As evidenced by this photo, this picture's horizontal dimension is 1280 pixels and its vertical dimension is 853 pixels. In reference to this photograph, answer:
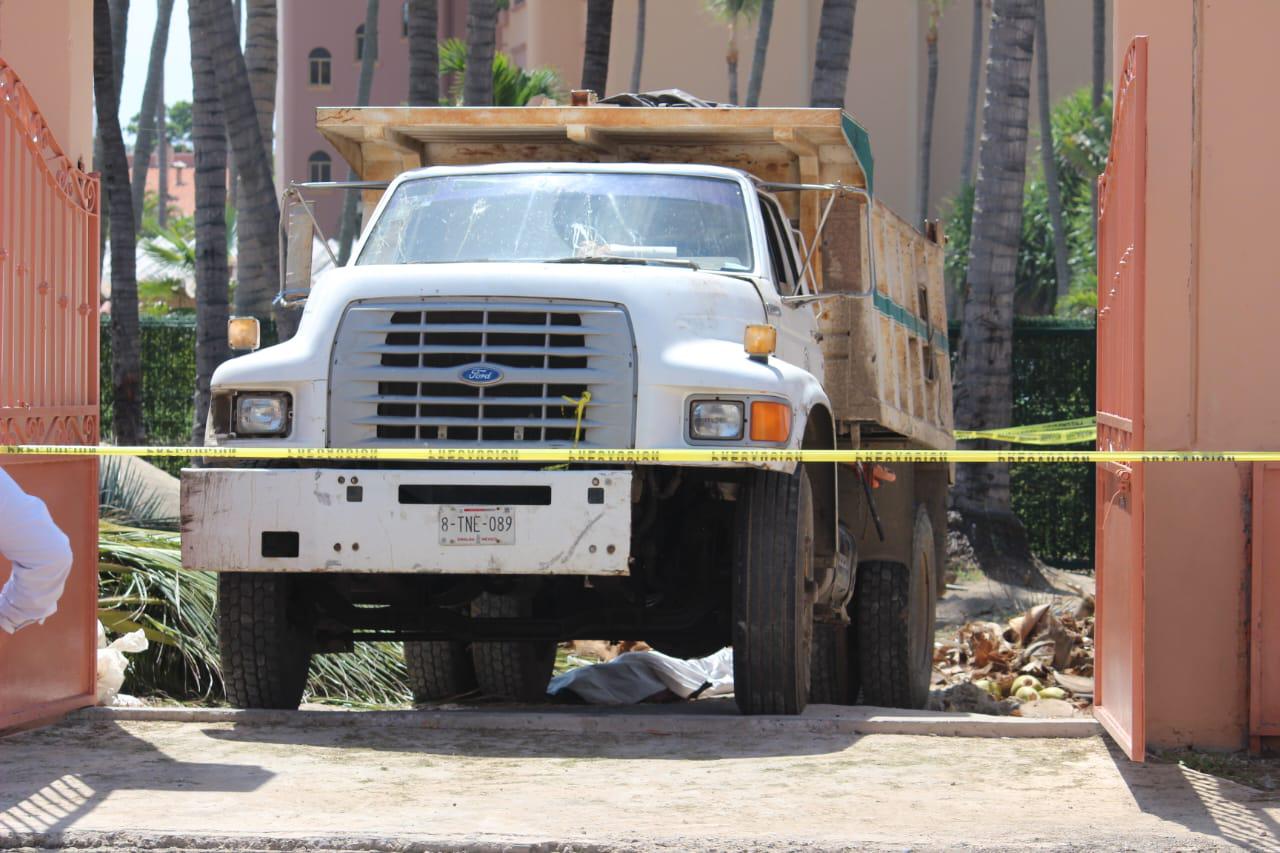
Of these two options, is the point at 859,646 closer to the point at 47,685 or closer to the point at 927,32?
the point at 47,685

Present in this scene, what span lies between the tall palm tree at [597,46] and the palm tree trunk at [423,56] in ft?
7.59

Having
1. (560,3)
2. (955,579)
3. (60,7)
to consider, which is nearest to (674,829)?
(60,7)

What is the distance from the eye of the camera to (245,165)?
18.0 metres

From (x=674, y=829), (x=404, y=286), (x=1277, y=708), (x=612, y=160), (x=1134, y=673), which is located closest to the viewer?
(x=674, y=829)

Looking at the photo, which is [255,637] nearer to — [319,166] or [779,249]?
[779,249]

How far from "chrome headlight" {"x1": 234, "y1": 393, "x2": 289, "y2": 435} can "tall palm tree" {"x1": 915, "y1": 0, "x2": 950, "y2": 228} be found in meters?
44.8

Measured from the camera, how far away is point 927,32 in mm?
53406

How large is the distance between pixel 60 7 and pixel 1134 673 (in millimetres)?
5352

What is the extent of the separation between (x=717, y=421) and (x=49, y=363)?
2.89m

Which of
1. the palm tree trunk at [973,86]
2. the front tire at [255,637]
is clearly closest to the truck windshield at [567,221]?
the front tire at [255,637]

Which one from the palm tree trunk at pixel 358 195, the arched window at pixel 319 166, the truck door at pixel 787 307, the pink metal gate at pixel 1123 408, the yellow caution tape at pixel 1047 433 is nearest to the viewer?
the pink metal gate at pixel 1123 408

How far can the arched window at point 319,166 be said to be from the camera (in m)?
61.9

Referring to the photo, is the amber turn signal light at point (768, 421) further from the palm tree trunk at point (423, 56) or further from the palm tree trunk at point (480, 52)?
the palm tree trunk at point (480, 52)

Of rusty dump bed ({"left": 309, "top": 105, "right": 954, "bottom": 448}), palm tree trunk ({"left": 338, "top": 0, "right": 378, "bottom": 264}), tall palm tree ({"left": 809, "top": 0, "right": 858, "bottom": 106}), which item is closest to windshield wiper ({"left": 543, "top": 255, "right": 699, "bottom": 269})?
rusty dump bed ({"left": 309, "top": 105, "right": 954, "bottom": 448})
